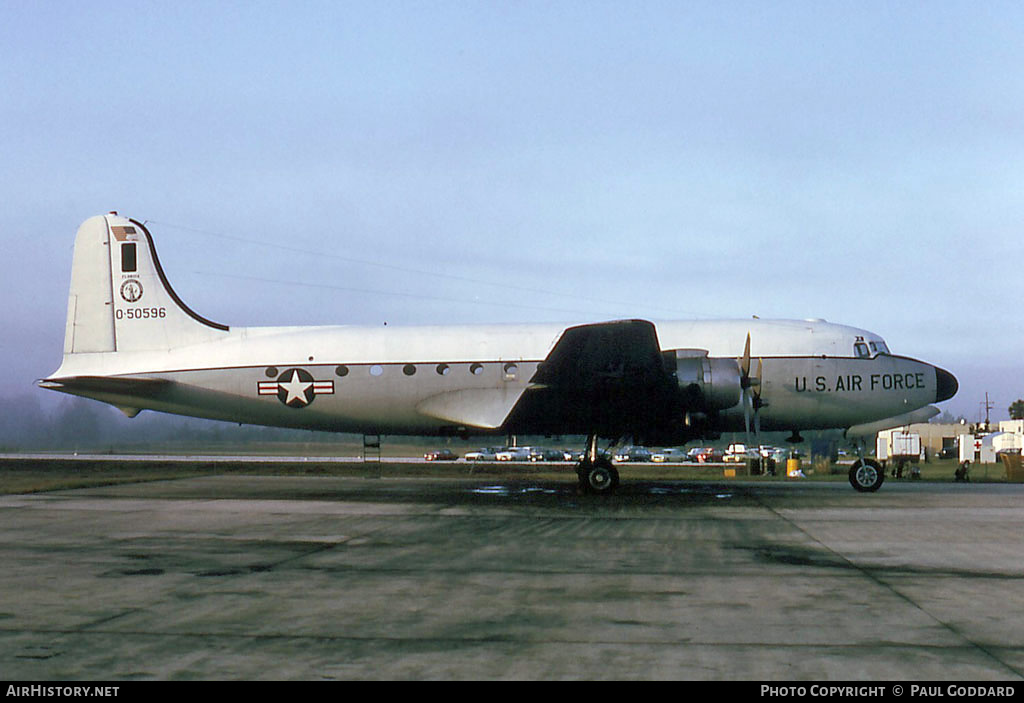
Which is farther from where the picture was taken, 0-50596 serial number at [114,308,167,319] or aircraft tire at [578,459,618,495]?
0-50596 serial number at [114,308,167,319]

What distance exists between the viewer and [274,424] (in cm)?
2066

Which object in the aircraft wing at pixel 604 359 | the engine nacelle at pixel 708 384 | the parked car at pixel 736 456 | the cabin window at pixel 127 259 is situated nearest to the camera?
the aircraft wing at pixel 604 359

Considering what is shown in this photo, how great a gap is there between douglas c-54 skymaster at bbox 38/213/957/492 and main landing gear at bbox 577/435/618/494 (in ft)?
0.09

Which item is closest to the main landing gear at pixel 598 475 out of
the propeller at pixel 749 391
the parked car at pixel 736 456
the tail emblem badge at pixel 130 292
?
the propeller at pixel 749 391

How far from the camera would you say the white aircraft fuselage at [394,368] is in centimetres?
1948

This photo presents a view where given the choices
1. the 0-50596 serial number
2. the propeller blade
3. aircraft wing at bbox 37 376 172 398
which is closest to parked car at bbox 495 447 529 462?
the 0-50596 serial number

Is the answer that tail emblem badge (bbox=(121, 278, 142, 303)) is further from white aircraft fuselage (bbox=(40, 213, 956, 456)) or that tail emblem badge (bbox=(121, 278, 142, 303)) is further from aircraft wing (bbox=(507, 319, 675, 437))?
aircraft wing (bbox=(507, 319, 675, 437))

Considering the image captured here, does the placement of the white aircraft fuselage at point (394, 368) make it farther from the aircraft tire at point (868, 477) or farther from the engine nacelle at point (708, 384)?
the aircraft tire at point (868, 477)

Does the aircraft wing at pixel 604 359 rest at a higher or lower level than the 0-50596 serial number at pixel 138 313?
lower

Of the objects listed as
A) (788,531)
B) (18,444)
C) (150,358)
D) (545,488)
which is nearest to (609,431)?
(545,488)

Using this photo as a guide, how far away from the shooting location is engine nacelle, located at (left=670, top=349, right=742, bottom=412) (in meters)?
17.6

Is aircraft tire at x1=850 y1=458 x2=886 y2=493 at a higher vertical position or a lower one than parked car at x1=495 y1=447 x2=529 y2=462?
higher

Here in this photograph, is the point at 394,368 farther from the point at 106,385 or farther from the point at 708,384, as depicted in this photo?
the point at 708,384

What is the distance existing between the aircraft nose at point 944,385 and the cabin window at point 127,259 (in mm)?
19463
